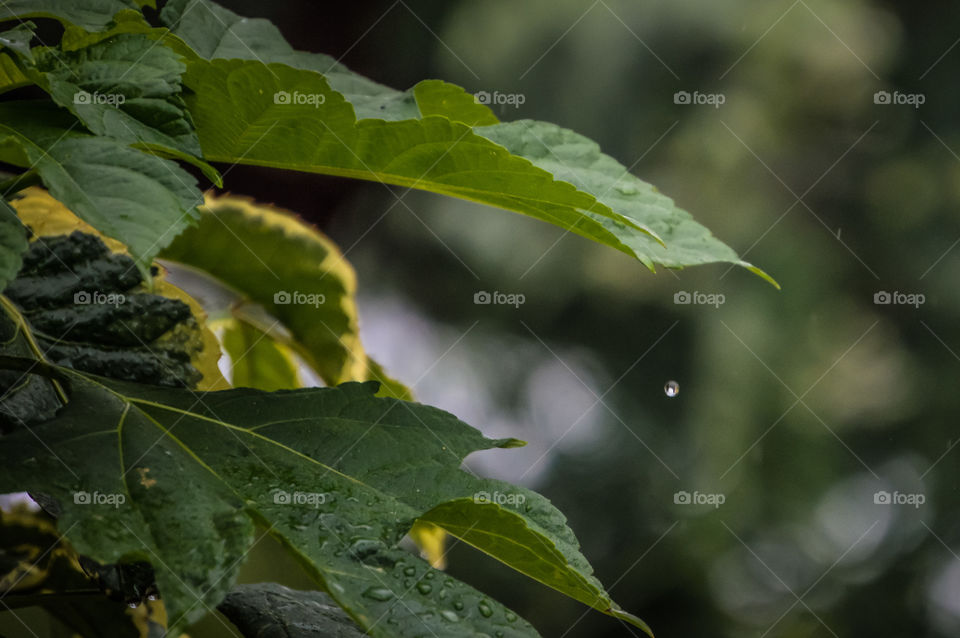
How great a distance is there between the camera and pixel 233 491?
0.27m

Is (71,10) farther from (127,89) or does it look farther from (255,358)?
(255,358)

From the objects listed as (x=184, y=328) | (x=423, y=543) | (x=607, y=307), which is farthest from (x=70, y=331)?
(x=607, y=307)

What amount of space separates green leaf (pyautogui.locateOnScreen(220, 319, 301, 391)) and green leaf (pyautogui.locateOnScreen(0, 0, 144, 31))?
317 mm

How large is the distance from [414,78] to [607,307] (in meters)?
0.52

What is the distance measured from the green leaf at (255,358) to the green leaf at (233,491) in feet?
0.86

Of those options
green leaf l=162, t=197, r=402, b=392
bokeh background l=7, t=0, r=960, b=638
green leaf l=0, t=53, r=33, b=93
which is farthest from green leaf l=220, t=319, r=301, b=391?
bokeh background l=7, t=0, r=960, b=638

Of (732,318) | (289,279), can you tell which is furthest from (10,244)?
(732,318)

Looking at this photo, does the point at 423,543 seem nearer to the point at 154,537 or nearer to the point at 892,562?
the point at 154,537

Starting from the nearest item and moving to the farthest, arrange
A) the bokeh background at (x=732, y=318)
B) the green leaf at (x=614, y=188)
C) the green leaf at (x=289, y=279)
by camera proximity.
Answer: the green leaf at (x=614, y=188), the green leaf at (x=289, y=279), the bokeh background at (x=732, y=318)

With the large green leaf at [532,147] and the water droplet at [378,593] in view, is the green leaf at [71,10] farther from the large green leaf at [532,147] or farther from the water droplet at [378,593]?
the water droplet at [378,593]

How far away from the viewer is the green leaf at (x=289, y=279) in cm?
59

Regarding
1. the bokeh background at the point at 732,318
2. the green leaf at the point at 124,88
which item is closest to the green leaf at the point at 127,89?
the green leaf at the point at 124,88

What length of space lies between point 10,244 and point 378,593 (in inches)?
5.5

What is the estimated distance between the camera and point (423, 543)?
58 centimetres
